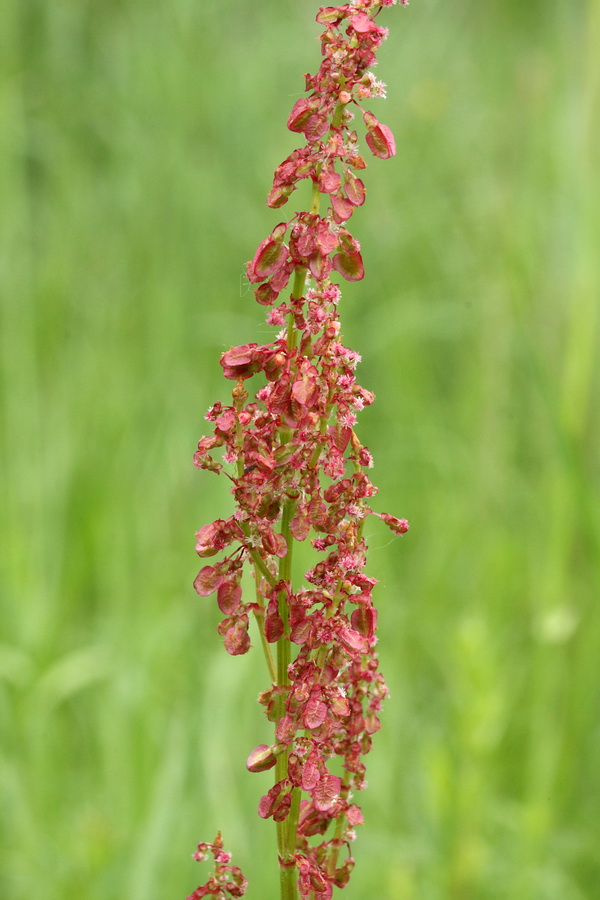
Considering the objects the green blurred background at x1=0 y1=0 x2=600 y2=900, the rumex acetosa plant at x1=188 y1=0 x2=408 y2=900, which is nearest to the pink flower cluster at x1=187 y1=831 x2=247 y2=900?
the rumex acetosa plant at x1=188 y1=0 x2=408 y2=900

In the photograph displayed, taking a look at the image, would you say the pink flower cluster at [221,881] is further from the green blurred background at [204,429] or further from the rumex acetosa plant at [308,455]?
the green blurred background at [204,429]

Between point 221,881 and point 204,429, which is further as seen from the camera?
point 204,429

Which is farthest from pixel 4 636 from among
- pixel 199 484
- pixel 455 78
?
pixel 455 78

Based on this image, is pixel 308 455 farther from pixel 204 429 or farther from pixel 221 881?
pixel 204 429

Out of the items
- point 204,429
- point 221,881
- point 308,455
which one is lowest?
point 221,881

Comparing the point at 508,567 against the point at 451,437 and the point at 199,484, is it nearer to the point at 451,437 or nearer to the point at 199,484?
the point at 451,437

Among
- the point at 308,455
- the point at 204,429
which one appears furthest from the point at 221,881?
the point at 204,429

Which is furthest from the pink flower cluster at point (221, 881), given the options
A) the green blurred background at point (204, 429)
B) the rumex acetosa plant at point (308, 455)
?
the green blurred background at point (204, 429)
